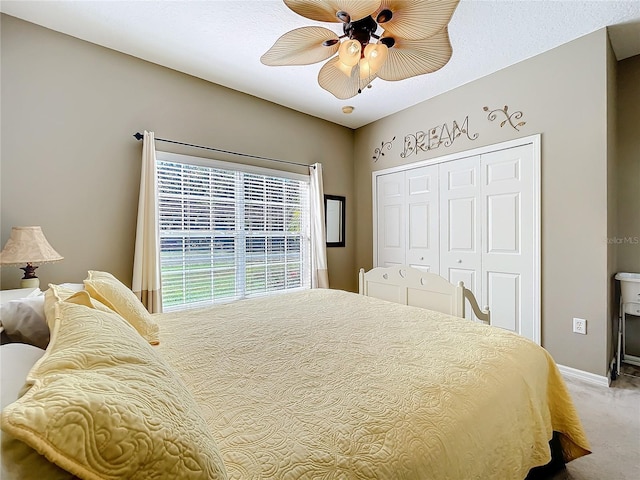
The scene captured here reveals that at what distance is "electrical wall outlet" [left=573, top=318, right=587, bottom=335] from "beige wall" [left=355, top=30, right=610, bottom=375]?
0.03 meters

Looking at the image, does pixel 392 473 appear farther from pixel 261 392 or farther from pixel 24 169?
pixel 24 169

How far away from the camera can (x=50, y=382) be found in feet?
1.62

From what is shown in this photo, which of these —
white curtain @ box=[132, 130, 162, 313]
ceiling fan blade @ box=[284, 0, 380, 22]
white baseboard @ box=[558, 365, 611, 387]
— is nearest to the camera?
ceiling fan blade @ box=[284, 0, 380, 22]

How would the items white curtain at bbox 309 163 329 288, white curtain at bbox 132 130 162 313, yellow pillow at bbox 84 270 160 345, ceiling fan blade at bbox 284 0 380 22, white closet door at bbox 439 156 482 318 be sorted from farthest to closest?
white curtain at bbox 309 163 329 288 < white closet door at bbox 439 156 482 318 < white curtain at bbox 132 130 162 313 < ceiling fan blade at bbox 284 0 380 22 < yellow pillow at bbox 84 270 160 345

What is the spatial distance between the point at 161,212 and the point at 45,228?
80 cm

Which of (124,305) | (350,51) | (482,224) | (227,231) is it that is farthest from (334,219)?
(124,305)

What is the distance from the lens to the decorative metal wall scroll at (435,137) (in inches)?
123

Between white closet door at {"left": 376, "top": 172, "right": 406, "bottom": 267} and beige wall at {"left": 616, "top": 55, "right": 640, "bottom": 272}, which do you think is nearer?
beige wall at {"left": 616, "top": 55, "right": 640, "bottom": 272}

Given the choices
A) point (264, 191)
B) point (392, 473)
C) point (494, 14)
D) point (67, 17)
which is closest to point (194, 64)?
point (67, 17)

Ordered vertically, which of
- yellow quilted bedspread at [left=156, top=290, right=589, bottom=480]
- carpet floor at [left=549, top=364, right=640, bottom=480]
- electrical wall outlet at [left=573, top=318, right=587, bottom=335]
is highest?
yellow quilted bedspread at [left=156, top=290, right=589, bottom=480]

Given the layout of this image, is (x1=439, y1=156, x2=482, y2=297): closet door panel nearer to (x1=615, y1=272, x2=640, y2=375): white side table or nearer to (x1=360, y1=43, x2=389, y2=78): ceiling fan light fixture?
(x1=615, y1=272, x2=640, y2=375): white side table

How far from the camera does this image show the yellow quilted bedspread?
0.72 meters

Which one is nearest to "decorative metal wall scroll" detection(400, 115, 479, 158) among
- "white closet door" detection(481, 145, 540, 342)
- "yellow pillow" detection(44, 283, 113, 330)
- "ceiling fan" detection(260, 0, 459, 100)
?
"white closet door" detection(481, 145, 540, 342)

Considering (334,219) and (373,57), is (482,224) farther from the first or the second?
(373,57)
